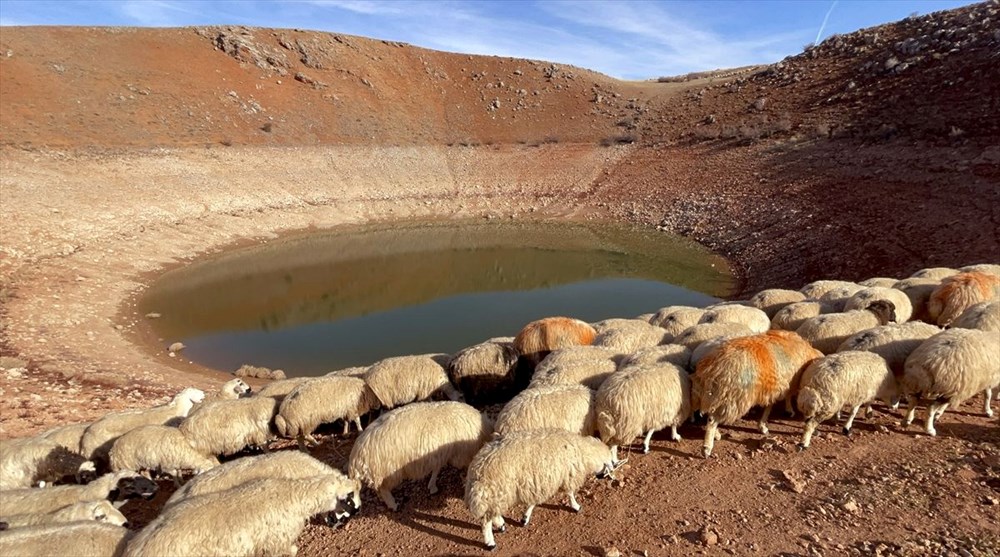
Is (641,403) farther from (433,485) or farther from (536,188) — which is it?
(536,188)

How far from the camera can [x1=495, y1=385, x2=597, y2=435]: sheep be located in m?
6.49

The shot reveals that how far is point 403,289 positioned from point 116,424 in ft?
43.9

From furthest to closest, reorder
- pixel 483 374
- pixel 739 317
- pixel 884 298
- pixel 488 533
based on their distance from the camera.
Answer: pixel 739 317 → pixel 884 298 → pixel 483 374 → pixel 488 533

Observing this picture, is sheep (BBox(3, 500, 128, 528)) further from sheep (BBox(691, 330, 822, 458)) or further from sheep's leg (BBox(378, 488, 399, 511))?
sheep (BBox(691, 330, 822, 458))

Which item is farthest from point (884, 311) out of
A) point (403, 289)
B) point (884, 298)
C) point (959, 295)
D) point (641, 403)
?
point (403, 289)

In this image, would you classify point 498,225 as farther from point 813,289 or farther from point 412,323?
point 813,289

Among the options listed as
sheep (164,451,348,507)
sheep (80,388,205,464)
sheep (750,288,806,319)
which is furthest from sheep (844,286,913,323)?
sheep (80,388,205,464)

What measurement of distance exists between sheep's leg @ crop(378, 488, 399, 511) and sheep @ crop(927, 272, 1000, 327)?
9.42m

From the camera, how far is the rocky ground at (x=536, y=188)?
5793 mm

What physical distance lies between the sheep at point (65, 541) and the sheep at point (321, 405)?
2699 millimetres

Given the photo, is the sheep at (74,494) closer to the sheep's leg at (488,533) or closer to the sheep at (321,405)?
the sheep at (321,405)

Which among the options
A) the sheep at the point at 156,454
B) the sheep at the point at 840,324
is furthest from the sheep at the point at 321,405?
the sheep at the point at 840,324

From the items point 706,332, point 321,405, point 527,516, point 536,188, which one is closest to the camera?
point 527,516

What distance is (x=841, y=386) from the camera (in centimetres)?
660
